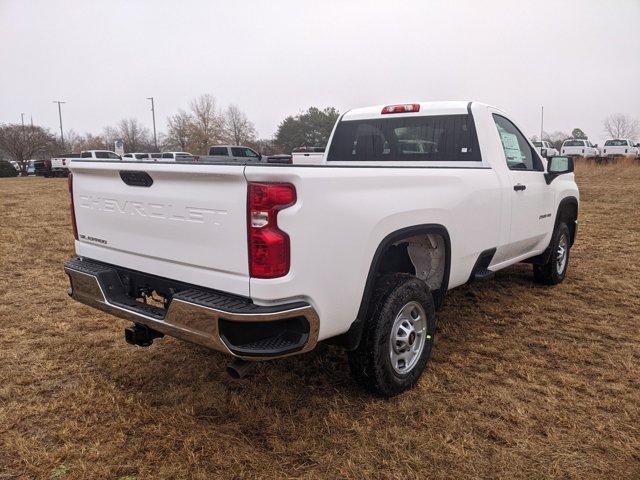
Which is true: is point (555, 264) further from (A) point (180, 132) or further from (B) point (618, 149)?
(A) point (180, 132)

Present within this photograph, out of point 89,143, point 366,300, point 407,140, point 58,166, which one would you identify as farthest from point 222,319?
point 89,143

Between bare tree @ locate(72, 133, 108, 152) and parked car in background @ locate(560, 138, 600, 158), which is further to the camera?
bare tree @ locate(72, 133, 108, 152)

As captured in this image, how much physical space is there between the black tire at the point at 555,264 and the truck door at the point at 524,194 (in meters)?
0.27

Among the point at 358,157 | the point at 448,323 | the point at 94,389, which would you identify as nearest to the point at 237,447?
the point at 94,389

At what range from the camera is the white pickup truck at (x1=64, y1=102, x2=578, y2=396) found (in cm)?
241

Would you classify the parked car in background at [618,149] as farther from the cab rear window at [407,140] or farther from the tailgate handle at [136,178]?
the tailgate handle at [136,178]

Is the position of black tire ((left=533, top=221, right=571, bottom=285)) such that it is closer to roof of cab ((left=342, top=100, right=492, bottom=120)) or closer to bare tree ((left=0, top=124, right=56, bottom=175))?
roof of cab ((left=342, top=100, right=492, bottom=120))

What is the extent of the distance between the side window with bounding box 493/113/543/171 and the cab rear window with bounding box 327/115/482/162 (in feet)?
1.41

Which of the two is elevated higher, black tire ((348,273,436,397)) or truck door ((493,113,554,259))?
truck door ((493,113,554,259))

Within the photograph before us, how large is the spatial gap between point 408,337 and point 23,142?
Result: 5257 centimetres

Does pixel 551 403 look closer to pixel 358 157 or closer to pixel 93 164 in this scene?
pixel 358 157

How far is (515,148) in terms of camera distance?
477cm

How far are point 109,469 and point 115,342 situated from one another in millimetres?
1794

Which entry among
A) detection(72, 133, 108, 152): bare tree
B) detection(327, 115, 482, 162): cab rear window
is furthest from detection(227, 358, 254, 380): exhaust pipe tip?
detection(72, 133, 108, 152): bare tree
